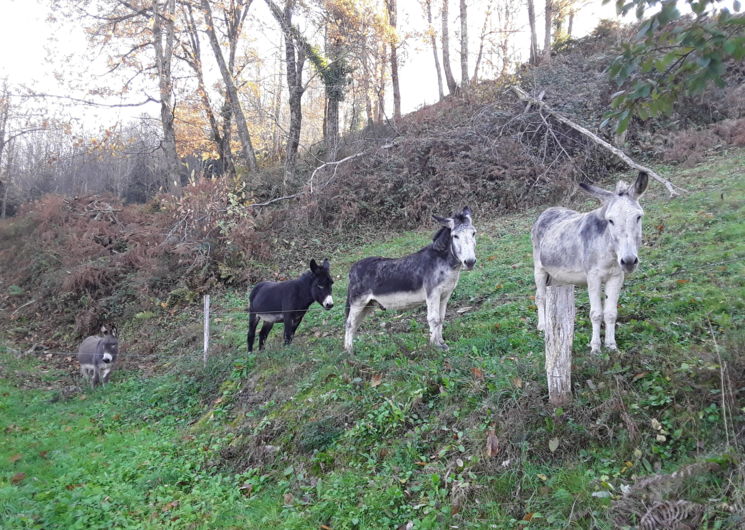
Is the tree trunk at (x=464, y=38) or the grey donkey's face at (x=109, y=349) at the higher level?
the tree trunk at (x=464, y=38)

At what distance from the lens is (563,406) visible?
4.69m

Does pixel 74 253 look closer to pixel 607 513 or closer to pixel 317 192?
pixel 317 192

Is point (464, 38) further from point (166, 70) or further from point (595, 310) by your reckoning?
point (595, 310)

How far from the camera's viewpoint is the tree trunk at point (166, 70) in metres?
20.1

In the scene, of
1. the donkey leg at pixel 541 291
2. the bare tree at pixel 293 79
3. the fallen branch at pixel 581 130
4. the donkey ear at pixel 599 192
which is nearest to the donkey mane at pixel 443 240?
the donkey leg at pixel 541 291

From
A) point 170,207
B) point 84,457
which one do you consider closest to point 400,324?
point 84,457

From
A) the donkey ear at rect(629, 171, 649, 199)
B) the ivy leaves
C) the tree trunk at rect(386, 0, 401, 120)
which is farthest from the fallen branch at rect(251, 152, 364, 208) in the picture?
the ivy leaves

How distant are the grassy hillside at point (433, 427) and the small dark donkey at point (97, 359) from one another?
1.71ft

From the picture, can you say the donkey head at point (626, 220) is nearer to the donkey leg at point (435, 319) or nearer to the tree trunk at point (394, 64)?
the donkey leg at point (435, 319)

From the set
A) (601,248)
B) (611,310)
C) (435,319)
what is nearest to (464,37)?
(435,319)

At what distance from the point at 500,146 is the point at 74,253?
50.6ft

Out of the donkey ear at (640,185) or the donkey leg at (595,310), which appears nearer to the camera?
the donkey ear at (640,185)

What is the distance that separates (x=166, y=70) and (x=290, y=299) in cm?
1598

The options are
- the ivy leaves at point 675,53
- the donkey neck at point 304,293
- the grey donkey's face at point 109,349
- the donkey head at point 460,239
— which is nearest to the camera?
the ivy leaves at point 675,53
